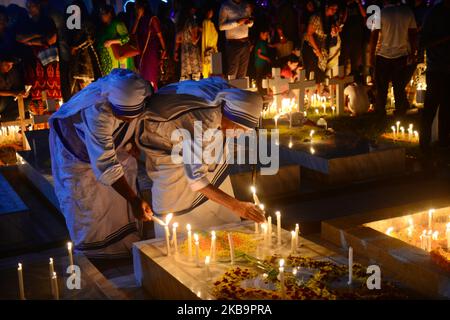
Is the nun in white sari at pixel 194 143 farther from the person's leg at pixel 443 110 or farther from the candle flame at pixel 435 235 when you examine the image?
the person's leg at pixel 443 110

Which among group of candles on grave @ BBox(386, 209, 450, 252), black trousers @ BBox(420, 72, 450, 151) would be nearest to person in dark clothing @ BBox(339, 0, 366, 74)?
black trousers @ BBox(420, 72, 450, 151)

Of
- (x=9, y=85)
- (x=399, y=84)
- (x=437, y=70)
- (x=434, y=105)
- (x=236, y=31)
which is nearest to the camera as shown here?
(x=437, y=70)

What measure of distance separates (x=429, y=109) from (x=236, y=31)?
3862 mm

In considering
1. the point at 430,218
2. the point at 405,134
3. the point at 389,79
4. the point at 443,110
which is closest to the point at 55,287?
the point at 430,218

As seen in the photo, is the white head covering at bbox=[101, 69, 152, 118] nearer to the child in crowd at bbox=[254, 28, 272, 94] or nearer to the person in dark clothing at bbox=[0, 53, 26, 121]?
the person in dark clothing at bbox=[0, 53, 26, 121]

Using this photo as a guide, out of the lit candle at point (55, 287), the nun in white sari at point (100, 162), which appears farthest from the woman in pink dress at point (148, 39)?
the lit candle at point (55, 287)

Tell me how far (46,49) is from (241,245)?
6777mm

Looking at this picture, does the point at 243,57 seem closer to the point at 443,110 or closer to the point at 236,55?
the point at 236,55

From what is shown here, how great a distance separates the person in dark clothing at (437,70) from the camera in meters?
7.60

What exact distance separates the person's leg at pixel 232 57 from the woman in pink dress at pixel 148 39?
112 centimetres

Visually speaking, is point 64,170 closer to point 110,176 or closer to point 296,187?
point 110,176

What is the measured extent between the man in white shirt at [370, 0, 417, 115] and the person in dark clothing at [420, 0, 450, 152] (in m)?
2.28

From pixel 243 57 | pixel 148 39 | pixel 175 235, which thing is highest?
pixel 148 39

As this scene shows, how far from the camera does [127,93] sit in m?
4.39
